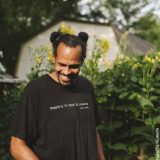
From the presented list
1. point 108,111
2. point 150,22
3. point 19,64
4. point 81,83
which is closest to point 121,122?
point 108,111

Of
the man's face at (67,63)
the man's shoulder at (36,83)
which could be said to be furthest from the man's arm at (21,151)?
the man's face at (67,63)

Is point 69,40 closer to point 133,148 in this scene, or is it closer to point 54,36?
point 54,36

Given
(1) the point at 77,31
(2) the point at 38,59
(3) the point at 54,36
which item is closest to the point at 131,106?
(2) the point at 38,59

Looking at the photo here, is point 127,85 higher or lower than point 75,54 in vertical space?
lower

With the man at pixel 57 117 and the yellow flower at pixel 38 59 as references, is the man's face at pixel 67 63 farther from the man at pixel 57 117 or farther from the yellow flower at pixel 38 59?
the yellow flower at pixel 38 59

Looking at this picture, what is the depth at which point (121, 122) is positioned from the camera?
6.70 meters

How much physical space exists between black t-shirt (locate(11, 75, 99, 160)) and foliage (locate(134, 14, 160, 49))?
4562 centimetres

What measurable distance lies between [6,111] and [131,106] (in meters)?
1.94

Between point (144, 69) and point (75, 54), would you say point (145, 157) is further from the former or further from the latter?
point (75, 54)

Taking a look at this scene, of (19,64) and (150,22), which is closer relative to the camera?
(19,64)

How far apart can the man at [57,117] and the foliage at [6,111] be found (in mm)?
3820

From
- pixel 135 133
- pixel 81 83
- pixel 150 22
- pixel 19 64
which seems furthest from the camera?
pixel 150 22

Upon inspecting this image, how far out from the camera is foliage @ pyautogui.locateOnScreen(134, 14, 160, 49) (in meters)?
52.2

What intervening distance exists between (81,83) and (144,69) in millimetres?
3068
